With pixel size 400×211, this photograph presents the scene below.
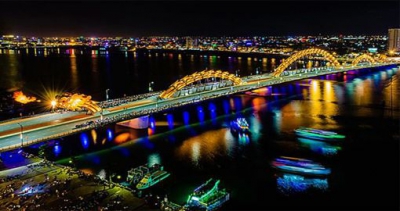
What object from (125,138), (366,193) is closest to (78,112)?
(125,138)

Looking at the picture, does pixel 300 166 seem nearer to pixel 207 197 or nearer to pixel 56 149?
pixel 207 197

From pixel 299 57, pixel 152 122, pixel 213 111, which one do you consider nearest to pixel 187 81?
pixel 213 111

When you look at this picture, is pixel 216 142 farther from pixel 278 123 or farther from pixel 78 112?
pixel 78 112

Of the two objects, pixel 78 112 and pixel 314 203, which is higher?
pixel 78 112

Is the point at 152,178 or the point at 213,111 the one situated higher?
the point at 213,111

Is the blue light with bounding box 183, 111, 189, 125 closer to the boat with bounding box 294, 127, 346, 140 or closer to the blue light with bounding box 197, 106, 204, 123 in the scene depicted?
the blue light with bounding box 197, 106, 204, 123

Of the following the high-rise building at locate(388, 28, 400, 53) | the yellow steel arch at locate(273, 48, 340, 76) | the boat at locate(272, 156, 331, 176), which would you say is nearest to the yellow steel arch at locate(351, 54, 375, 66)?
the yellow steel arch at locate(273, 48, 340, 76)
